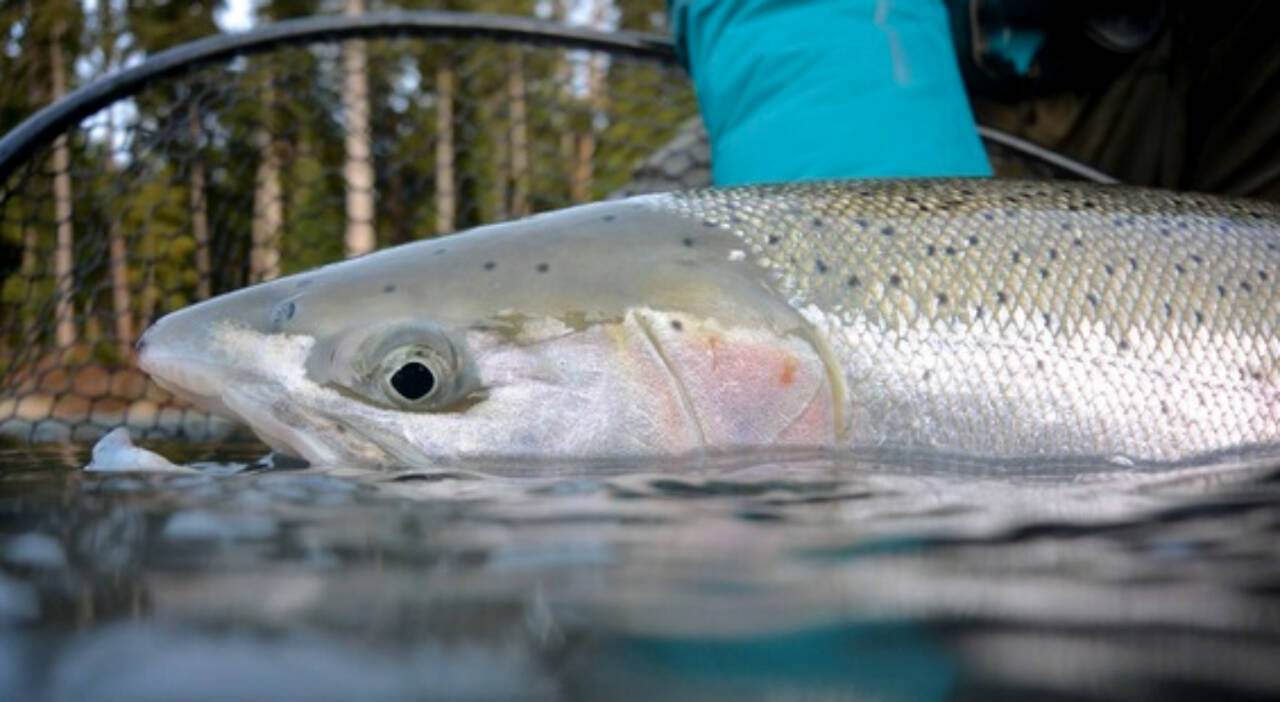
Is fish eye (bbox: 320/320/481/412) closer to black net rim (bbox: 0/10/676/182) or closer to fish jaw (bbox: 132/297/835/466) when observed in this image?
fish jaw (bbox: 132/297/835/466)

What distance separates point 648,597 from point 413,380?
2.01 ft

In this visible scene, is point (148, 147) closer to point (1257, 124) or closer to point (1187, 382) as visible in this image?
point (1187, 382)

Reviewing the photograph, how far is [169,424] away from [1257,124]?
230 cm

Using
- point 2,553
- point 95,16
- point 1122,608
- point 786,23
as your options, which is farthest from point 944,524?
point 95,16

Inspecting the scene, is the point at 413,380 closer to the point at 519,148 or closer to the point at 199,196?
the point at 199,196

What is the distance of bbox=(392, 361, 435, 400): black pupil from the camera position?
0.98 meters

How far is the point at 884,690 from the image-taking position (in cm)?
33

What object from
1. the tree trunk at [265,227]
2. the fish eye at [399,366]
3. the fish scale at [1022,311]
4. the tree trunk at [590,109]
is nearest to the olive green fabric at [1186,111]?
the tree trunk at [590,109]

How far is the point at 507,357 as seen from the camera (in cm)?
101

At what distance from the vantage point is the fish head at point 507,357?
0.97 metres

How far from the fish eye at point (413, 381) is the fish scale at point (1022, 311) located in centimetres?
Answer: 34

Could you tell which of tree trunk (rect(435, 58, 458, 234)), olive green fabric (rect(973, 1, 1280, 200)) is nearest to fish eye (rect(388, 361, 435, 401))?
tree trunk (rect(435, 58, 458, 234))

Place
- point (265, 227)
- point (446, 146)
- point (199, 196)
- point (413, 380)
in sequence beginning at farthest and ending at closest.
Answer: point (446, 146)
point (265, 227)
point (199, 196)
point (413, 380)

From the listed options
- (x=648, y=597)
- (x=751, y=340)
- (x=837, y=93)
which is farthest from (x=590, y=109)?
(x=648, y=597)
